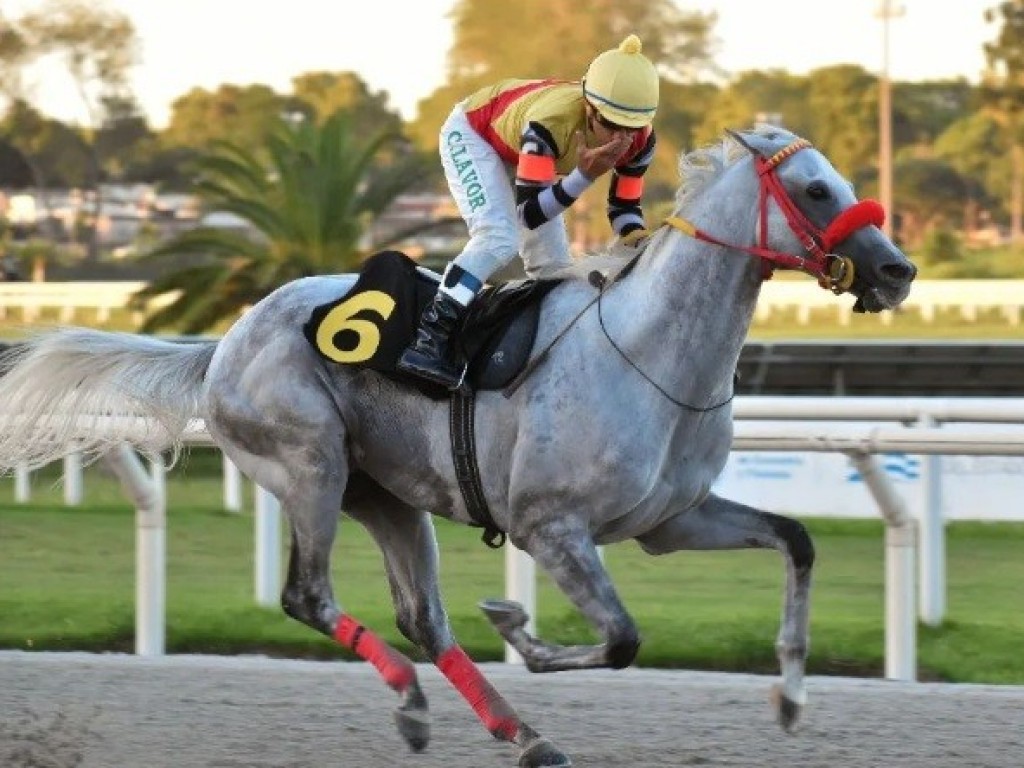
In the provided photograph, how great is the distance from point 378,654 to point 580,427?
2.69ft

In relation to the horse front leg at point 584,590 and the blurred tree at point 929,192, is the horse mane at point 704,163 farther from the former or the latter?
the blurred tree at point 929,192

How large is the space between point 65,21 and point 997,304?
23.4 m

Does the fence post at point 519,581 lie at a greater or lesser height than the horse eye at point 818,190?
lesser

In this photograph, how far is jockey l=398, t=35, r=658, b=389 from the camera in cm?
502

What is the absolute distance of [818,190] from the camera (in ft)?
16.1

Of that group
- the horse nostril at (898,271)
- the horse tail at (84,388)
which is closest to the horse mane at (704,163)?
the horse nostril at (898,271)

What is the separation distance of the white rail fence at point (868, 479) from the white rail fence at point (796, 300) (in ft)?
61.0

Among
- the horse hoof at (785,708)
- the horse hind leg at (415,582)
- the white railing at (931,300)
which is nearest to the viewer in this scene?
the horse hoof at (785,708)

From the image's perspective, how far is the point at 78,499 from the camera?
11.8 m

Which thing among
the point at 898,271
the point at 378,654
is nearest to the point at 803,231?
the point at 898,271

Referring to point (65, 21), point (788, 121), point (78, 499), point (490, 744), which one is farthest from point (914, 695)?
point (788, 121)

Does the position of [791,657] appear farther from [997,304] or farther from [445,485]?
[997,304]

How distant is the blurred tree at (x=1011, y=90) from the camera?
48750mm

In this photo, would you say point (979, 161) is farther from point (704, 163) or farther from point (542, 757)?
point (542, 757)
